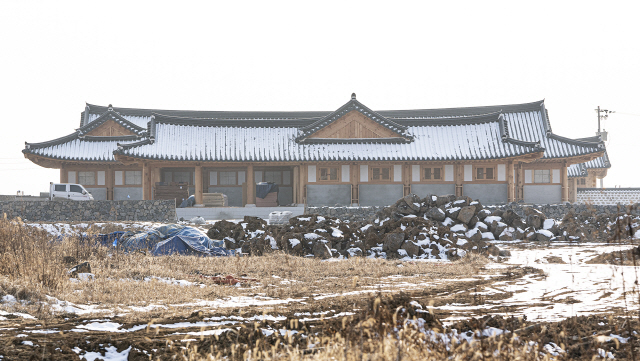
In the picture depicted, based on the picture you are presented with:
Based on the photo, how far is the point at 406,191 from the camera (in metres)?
30.9

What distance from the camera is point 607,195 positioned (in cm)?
4628

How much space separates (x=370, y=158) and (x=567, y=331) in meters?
24.8

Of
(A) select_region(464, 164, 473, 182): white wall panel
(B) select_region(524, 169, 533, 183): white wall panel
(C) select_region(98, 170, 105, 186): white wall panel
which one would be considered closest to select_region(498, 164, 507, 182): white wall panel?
(A) select_region(464, 164, 473, 182): white wall panel

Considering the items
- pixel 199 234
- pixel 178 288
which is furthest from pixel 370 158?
pixel 178 288

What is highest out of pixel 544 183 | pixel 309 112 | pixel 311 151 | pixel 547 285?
pixel 309 112

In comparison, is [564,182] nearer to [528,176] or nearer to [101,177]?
[528,176]

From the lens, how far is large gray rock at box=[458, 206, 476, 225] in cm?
1870

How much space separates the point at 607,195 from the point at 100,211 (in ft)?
142

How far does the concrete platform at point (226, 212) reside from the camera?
90.7ft

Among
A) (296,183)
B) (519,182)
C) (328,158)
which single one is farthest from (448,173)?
Answer: (296,183)

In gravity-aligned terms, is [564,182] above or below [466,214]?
above

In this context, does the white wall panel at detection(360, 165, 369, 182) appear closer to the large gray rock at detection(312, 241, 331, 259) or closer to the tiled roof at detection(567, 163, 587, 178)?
the large gray rock at detection(312, 241, 331, 259)

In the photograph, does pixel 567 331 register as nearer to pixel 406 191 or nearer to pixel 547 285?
pixel 547 285

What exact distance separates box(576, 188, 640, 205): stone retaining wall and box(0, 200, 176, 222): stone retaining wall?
36252 millimetres
